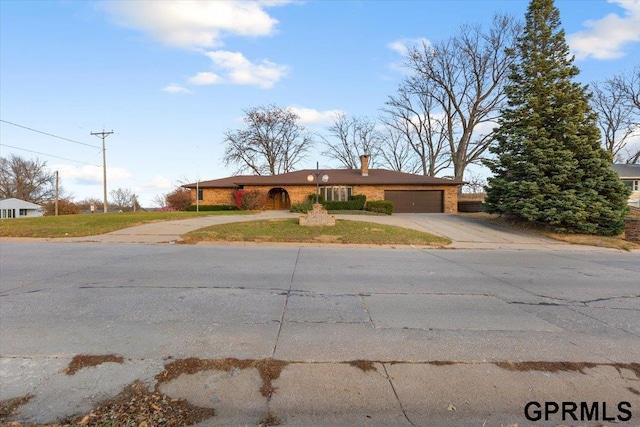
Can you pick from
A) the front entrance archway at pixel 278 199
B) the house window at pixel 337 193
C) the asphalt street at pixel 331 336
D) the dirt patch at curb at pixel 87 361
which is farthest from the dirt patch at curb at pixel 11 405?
the front entrance archway at pixel 278 199

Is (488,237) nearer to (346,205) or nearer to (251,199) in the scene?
(346,205)

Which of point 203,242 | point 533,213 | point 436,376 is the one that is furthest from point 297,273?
point 533,213

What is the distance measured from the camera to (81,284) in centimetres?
619

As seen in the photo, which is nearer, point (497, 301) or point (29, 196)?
point (497, 301)

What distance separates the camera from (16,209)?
2158 inches

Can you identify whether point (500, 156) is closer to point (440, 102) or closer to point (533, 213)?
point (533, 213)

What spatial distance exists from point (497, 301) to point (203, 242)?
35.6 feet

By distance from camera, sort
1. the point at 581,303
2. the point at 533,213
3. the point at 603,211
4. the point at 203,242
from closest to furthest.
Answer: the point at 581,303, the point at 203,242, the point at 603,211, the point at 533,213

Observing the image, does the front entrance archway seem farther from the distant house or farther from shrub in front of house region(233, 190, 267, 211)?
the distant house

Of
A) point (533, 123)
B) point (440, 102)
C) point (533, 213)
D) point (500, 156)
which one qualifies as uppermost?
point (440, 102)

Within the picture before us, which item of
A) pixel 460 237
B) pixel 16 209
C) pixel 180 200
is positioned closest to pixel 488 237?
pixel 460 237

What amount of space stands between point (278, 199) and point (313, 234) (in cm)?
2039

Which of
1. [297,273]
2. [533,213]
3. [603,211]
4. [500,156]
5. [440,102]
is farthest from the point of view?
[440,102]

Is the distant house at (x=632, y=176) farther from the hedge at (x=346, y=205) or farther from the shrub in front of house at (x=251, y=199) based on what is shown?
the shrub in front of house at (x=251, y=199)
